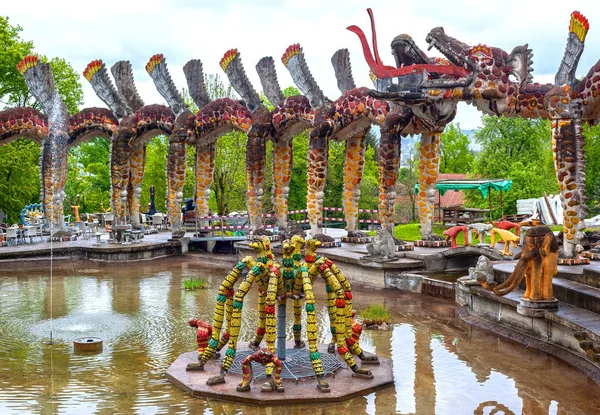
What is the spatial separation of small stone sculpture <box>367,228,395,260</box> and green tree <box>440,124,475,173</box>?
94.8 feet

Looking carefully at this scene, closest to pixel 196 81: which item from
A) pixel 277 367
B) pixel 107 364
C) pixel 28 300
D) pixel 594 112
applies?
pixel 28 300

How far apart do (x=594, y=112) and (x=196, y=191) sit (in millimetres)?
12149

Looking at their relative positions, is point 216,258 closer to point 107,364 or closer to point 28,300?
point 28,300

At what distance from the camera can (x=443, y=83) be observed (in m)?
13.6

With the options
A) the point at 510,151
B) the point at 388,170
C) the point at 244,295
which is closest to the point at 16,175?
the point at 388,170

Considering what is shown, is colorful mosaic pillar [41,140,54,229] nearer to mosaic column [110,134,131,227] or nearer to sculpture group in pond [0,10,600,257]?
sculpture group in pond [0,10,600,257]

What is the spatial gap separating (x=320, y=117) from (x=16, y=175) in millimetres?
14818

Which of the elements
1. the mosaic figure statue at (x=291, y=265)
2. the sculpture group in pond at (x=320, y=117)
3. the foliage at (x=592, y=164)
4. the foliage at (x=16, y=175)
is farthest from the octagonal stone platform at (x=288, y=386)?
the foliage at (x=592, y=164)

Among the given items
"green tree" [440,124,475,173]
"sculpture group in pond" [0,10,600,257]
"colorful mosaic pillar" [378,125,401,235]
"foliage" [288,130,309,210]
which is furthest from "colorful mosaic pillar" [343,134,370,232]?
"green tree" [440,124,475,173]

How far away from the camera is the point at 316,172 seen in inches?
695

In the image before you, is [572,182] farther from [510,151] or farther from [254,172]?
[510,151]

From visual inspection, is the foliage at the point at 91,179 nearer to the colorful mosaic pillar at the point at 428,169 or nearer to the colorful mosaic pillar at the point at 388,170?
the colorful mosaic pillar at the point at 388,170

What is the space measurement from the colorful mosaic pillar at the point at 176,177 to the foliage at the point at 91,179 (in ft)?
49.0

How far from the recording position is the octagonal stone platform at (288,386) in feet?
24.1
